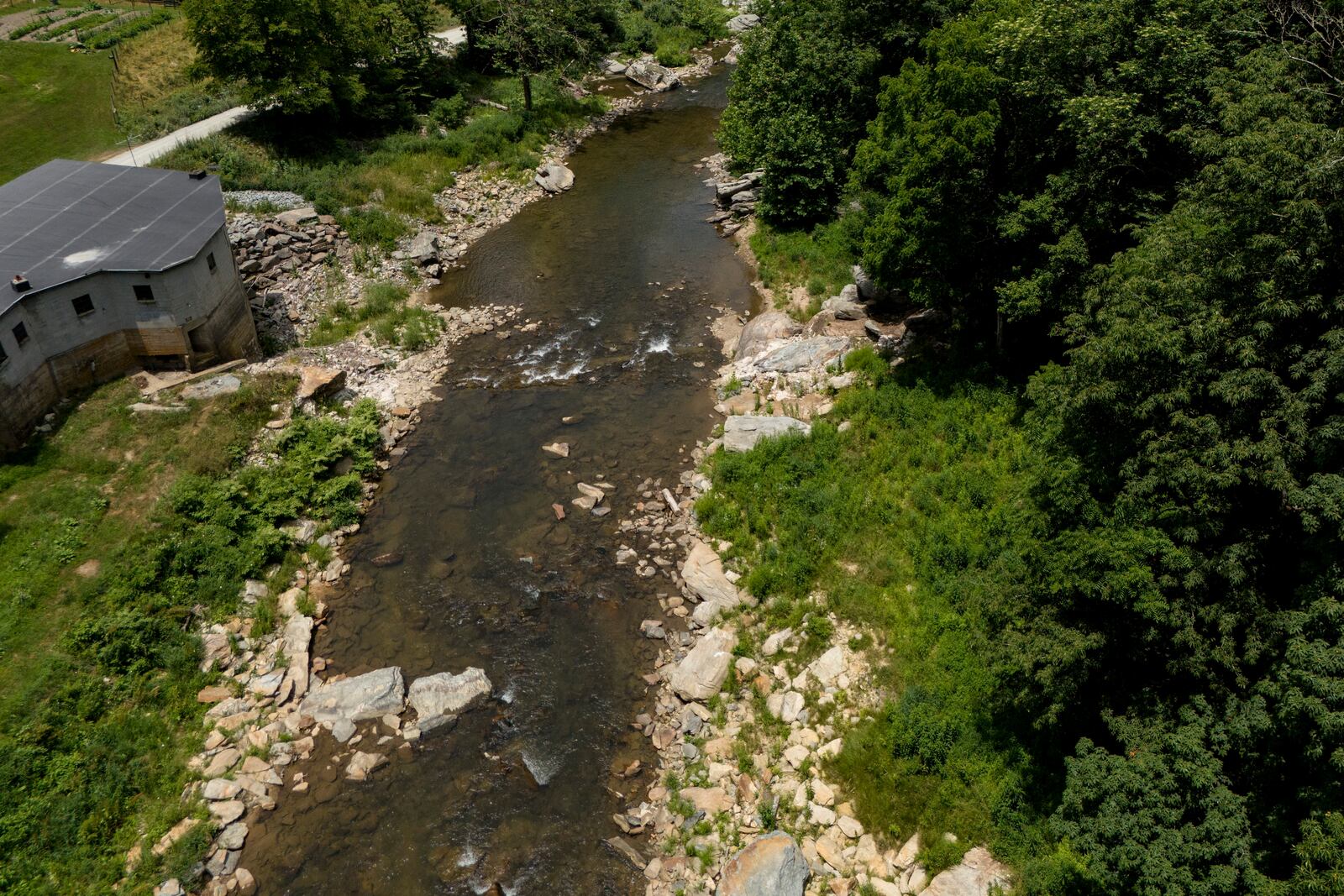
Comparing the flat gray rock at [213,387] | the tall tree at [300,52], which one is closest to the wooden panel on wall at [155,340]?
the flat gray rock at [213,387]

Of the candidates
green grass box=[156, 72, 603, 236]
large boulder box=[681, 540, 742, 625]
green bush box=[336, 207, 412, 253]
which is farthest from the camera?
green grass box=[156, 72, 603, 236]

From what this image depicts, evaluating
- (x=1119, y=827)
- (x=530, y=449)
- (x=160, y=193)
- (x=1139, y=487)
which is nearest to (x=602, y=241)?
(x=530, y=449)

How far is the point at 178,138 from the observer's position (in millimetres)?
41219

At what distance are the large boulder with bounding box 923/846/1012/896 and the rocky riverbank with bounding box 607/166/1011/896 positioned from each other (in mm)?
25

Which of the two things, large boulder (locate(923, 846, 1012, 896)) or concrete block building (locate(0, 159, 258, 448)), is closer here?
large boulder (locate(923, 846, 1012, 896))

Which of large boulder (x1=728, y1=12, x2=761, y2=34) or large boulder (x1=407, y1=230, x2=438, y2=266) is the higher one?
large boulder (x1=728, y1=12, x2=761, y2=34)

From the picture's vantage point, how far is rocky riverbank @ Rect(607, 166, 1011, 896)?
15750mm

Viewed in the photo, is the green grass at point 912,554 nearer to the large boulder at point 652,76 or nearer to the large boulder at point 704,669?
the large boulder at point 704,669

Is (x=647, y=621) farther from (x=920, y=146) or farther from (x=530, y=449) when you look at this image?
(x=920, y=146)

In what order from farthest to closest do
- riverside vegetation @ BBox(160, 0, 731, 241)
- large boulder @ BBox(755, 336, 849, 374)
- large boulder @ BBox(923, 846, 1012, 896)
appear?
riverside vegetation @ BBox(160, 0, 731, 241) → large boulder @ BBox(755, 336, 849, 374) → large boulder @ BBox(923, 846, 1012, 896)

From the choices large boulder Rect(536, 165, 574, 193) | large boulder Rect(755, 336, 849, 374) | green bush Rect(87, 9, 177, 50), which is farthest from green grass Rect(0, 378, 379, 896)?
green bush Rect(87, 9, 177, 50)

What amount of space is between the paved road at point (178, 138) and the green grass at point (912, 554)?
34253 mm

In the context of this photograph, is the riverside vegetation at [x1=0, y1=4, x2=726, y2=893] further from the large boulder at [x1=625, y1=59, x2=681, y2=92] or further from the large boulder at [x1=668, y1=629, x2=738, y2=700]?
the large boulder at [x1=625, y1=59, x2=681, y2=92]

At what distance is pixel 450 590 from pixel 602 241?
23.8 metres
